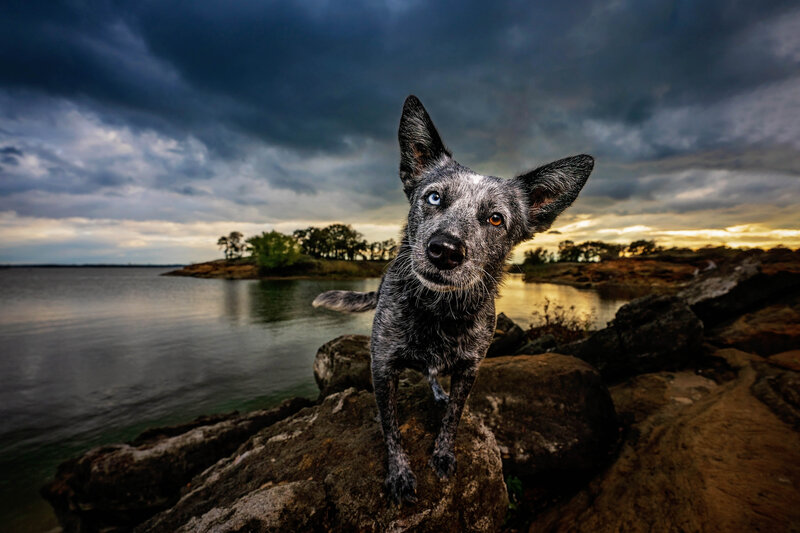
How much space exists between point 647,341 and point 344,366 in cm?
699

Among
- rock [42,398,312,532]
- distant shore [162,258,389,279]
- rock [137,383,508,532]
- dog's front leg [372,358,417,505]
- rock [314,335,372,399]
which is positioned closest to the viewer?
rock [137,383,508,532]

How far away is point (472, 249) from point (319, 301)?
2.49 metres

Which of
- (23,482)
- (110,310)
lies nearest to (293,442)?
(23,482)

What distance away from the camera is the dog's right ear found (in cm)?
296

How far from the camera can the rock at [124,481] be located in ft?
14.7

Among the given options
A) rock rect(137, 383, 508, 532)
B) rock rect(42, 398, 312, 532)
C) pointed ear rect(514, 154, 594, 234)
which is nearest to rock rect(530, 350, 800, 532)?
rock rect(137, 383, 508, 532)

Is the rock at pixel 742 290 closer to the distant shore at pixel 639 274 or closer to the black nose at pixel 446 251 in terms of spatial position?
the black nose at pixel 446 251

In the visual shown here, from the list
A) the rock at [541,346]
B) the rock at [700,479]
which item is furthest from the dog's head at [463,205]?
the rock at [541,346]

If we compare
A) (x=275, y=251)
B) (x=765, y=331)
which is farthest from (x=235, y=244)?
(x=765, y=331)

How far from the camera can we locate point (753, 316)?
7.03 meters

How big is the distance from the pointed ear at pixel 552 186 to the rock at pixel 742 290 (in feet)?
26.7

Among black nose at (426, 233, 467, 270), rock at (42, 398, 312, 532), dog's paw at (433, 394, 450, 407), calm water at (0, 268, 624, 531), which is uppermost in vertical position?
black nose at (426, 233, 467, 270)

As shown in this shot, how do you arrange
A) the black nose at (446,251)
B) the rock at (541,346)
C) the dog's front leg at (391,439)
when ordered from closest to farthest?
the black nose at (446,251)
the dog's front leg at (391,439)
the rock at (541,346)

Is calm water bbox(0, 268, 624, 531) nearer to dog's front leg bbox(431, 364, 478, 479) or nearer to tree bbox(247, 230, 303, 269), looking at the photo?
dog's front leg bbox(431, 364, 478, 479)
